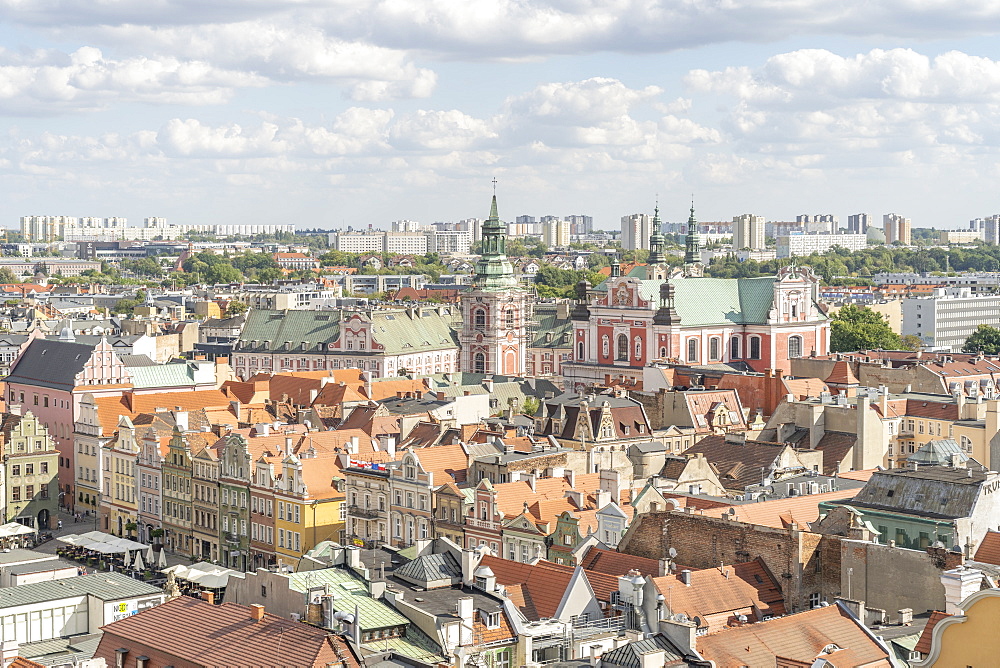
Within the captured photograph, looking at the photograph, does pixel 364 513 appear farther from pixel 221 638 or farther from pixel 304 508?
pixel 221 638

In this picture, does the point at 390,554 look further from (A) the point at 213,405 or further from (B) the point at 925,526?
(A) the point at 213,405

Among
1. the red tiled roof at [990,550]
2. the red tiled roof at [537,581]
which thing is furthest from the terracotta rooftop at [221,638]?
the red tiled roof at [990,550]

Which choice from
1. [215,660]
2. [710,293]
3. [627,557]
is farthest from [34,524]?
[710,293]

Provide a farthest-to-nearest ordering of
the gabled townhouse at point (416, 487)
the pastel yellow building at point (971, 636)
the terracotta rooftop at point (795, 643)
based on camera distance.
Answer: the gabled townhouse at point (416, 487) → the terracotta rooftop at point (795, 643) → the pastel yellow building at point (971, 636)

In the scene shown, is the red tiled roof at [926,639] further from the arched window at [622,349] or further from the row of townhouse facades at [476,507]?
the arched window at [622,349]

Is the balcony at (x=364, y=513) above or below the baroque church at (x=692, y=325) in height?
below

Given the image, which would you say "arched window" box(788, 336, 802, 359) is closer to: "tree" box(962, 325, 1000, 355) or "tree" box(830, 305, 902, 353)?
"tree" box(830, 305, 902, 353)

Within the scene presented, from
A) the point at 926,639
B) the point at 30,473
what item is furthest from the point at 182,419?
the point at 926,639
